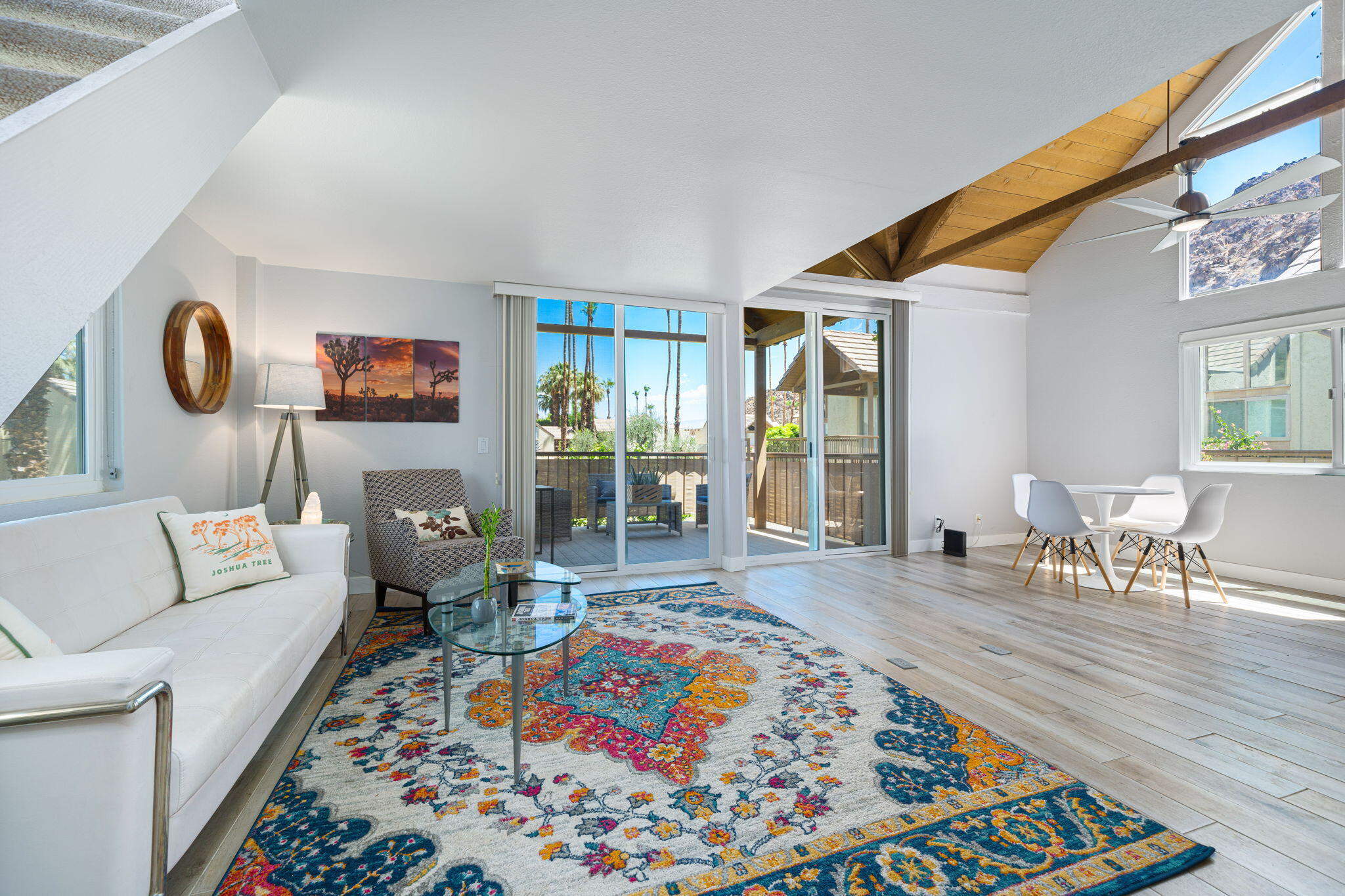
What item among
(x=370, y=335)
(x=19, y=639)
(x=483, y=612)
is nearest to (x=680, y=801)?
(x=483, y=612)

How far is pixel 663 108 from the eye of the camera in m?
2.22

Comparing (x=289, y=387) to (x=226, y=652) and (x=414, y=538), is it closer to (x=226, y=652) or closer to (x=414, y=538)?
(x=414, y=538)

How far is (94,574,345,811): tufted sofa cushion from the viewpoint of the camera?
4.59ft

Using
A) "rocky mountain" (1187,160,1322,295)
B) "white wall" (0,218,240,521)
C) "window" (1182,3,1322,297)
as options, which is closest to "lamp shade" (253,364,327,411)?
"white wall" (0,218,240,521)

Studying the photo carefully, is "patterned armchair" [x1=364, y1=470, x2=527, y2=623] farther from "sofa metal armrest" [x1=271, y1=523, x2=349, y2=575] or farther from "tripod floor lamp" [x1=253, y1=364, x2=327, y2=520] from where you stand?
"sofa metal armrest" [x1=271, y1=523, x2=349, y2=575]

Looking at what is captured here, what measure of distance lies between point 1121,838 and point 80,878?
2.45 metres

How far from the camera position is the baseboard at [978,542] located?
20.1 ft

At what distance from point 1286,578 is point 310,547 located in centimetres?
688

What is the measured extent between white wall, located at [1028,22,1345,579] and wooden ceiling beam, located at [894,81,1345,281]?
1.10m

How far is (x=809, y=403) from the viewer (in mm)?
5676

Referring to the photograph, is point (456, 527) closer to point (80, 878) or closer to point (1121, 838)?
point (80, 878)

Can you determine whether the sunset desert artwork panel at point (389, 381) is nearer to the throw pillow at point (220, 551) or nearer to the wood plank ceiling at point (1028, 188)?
the throw pillow at point (220, 551)

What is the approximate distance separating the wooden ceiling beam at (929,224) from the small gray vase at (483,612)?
5192 millimetres

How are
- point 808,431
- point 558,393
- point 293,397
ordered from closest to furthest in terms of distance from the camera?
point 293,397 < point 558,393 < point 808,431
